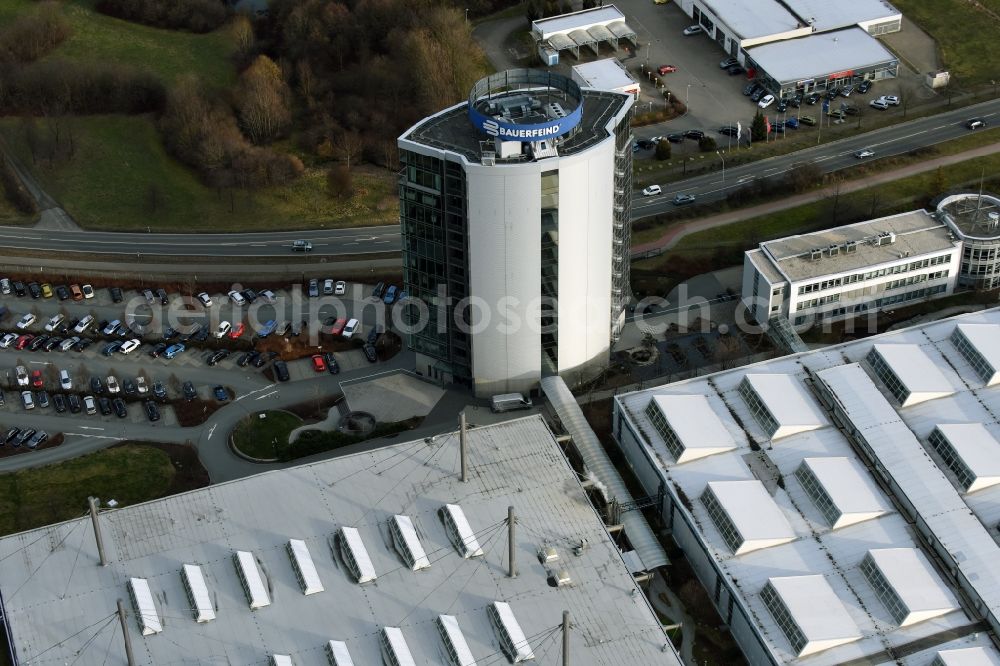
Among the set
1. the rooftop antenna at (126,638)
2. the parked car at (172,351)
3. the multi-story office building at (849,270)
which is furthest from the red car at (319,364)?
the multi-story office building at (849,270)

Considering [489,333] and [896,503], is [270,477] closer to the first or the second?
[489,333]

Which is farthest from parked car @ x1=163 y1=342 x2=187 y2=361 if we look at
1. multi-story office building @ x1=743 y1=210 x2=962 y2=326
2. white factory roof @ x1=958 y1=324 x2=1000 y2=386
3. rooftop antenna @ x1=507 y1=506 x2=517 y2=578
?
white factory roof @ x1=958 y1=324 x2=1000 y2=386

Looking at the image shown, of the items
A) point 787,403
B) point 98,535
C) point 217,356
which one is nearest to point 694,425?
point 787,403

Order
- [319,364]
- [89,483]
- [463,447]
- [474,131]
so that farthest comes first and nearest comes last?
[319,364], [89,483], [474,131], [463,447]

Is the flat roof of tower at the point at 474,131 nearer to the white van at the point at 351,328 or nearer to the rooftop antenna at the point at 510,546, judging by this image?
the white van at the point at 351,328

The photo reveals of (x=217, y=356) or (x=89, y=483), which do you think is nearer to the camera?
(x=89, y=483)

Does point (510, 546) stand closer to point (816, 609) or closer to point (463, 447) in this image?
point (463, 447)
